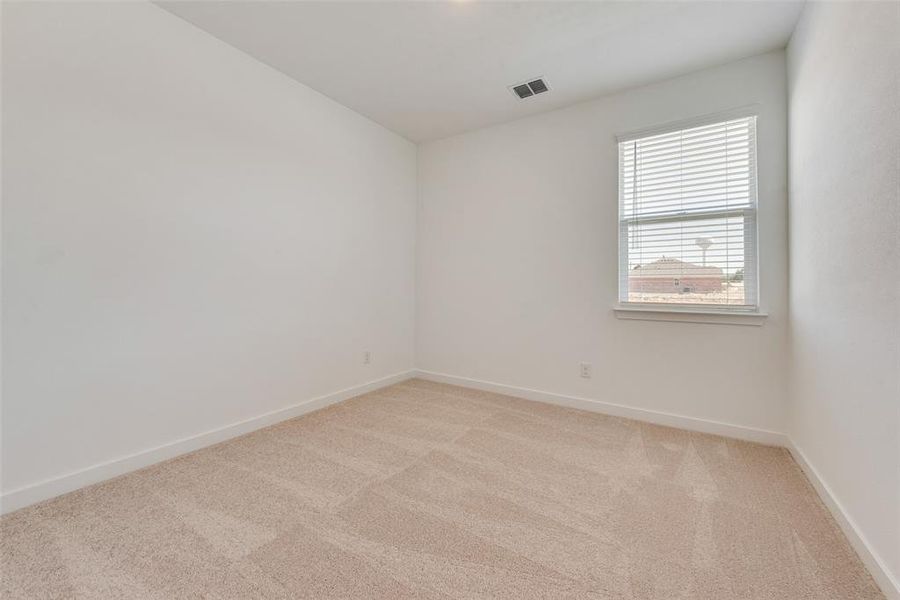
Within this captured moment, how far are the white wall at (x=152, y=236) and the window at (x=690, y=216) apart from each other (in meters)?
2.44

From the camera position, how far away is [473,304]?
3.69 m

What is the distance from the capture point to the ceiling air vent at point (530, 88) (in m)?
2.78

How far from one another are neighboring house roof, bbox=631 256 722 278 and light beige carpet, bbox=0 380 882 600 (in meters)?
1.17

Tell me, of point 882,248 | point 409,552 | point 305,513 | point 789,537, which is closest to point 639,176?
point 882,248

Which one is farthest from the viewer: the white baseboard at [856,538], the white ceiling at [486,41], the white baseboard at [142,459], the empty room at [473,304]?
the white ceiling at [486,41]

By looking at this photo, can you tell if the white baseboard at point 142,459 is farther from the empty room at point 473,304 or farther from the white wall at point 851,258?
the white wall at point 851,258

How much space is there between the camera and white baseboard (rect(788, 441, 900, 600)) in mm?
1192

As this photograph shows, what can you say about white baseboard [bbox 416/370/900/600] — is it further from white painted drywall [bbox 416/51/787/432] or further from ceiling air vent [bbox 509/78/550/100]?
ceiling air vent [bbox 509/78/550/100]

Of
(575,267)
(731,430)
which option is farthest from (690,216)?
(731,430)

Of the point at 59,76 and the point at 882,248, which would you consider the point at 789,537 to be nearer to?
the point at 882,248

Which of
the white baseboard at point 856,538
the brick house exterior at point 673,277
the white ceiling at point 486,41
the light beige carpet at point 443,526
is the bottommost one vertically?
the light beige carpet at point 443,526

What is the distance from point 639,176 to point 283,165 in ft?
9.05

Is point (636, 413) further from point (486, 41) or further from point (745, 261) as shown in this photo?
point (486, 41)

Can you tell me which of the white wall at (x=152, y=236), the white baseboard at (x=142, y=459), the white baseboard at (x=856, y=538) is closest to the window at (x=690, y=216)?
the white baseboard at (x=856, y=538)
